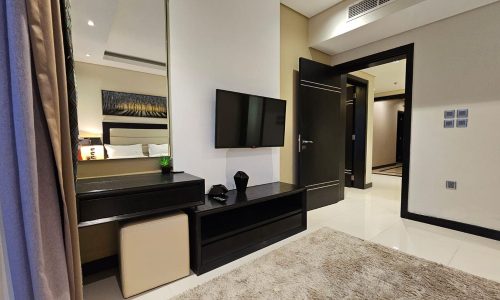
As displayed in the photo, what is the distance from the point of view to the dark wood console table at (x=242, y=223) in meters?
1.87

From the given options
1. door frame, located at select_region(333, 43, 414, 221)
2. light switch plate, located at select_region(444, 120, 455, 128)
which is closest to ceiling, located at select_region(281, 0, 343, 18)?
door frame, located at select_region(333, 43, 414, 221)

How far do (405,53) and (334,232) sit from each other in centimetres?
260

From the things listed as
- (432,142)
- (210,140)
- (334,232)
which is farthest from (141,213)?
(432,142)

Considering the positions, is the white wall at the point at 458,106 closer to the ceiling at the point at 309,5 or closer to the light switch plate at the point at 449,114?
the light switch plate at the point at 449,114

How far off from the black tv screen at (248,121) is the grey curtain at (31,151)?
151cm

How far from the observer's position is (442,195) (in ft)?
9.08

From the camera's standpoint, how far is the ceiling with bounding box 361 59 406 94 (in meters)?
4.76

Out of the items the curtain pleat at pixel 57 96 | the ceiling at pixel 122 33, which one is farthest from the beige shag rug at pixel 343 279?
the ceiling at pixel 122 33

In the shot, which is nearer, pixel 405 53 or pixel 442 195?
pixel 442 195

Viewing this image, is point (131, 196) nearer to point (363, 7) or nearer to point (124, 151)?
point (124, 151)

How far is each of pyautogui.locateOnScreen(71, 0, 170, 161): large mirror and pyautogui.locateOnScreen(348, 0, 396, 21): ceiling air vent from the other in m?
2.37

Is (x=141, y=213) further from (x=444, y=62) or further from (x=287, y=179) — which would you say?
(x=444, y=62)

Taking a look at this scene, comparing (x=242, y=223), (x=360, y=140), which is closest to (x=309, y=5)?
(x=360, y=140)

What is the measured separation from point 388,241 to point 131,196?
2.55 m
